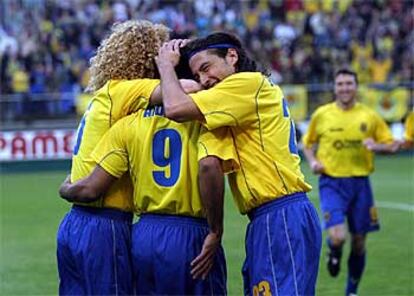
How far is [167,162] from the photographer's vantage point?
5598 mm

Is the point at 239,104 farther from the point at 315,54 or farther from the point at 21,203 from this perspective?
the point at 315,54

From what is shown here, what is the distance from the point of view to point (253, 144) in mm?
5512

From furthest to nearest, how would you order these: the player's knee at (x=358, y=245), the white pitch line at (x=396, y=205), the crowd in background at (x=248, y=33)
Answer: the crowd in background at (x=248, y=33) < the white pitch line at (x=396, y=205) < the player's knee at (x=358, y=245)

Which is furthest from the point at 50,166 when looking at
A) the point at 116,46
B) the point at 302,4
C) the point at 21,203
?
the point at 116,46

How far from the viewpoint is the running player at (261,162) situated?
5.45 meters

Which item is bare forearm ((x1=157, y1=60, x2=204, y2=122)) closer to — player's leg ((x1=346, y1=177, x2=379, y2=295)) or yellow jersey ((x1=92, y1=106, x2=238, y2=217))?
yellow jersey ((x1=92, y1=106, x2=238, y2=217))

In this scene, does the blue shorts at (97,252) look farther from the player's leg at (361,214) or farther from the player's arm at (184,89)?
the player's leg at (361,214)

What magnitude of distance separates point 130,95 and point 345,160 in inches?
223

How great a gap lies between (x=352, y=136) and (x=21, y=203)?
342 inches

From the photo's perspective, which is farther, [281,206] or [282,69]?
[282,69]

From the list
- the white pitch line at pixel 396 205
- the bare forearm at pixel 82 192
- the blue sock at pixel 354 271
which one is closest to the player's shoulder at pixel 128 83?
the bare forearm at pixel 82 192

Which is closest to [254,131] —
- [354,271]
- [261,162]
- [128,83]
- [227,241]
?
[261,162]

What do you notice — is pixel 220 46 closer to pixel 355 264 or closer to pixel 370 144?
pixel 355 264

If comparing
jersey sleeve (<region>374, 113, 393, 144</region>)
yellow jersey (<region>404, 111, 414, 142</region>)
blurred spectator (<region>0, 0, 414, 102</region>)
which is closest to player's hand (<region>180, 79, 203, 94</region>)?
yellow jersey (<region>404, 111, 414, 142</region>)
